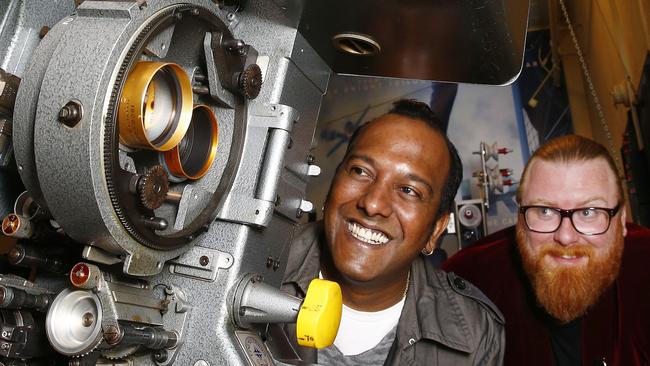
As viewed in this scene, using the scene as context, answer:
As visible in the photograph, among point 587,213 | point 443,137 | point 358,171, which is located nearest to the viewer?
point 358,171

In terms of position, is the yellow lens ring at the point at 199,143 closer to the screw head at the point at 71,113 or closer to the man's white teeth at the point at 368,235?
the screw head at the point at 71,113

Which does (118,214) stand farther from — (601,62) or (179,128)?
(601,62)

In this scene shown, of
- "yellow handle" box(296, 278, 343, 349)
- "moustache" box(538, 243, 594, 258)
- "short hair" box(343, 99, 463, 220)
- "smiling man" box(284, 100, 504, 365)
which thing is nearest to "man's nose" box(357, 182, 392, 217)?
"smiling man" box(284, 100, 504, 365)

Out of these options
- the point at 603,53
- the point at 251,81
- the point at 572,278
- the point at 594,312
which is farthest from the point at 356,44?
the point at 603,53

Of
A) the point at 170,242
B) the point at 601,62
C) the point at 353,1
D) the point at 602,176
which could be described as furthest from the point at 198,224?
the point at 601,62

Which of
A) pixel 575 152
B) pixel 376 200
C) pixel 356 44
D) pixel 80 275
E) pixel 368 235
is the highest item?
pixel 575 152

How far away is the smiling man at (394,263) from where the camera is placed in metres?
1.67

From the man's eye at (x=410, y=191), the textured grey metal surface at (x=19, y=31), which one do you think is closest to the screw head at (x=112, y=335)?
the textured grey metal surface at (x=19, y=31)

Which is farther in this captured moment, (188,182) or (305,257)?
(305,257)

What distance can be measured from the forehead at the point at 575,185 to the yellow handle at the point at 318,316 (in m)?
1.36

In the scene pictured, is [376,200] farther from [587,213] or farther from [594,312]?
[594,312]

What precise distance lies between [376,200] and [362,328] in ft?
1.32

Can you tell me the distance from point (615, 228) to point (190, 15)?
5.88 feet

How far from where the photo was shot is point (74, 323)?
864 mm
